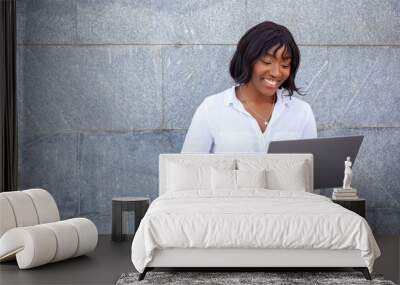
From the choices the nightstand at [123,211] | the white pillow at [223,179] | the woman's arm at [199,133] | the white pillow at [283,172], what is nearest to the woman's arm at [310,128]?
the white pillow at [283,172]

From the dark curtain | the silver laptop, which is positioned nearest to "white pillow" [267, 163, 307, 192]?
the silver laptop

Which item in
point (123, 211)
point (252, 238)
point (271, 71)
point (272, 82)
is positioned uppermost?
point (271, 71)

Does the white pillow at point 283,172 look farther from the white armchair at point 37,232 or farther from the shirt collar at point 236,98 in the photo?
the white armchair at point 37,232

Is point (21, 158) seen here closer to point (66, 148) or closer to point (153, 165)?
point (66, 148)

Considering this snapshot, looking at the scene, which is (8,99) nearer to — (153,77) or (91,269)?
(153,77)

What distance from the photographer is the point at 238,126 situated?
7.38 m

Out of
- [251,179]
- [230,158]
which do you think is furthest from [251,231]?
[230,158]

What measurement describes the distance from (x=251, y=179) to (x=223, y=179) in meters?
0.25

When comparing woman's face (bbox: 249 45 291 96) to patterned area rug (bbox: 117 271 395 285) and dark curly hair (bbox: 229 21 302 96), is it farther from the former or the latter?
patterned area rug (bbox: 117 271 395 285)

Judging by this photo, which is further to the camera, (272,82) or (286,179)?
(272,82)

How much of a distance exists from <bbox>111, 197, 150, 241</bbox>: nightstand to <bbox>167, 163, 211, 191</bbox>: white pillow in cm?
45

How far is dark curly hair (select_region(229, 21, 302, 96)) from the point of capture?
24.3ft

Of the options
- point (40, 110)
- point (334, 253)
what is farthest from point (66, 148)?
point (334, 253)

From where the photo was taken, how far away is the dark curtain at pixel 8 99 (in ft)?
22.7
